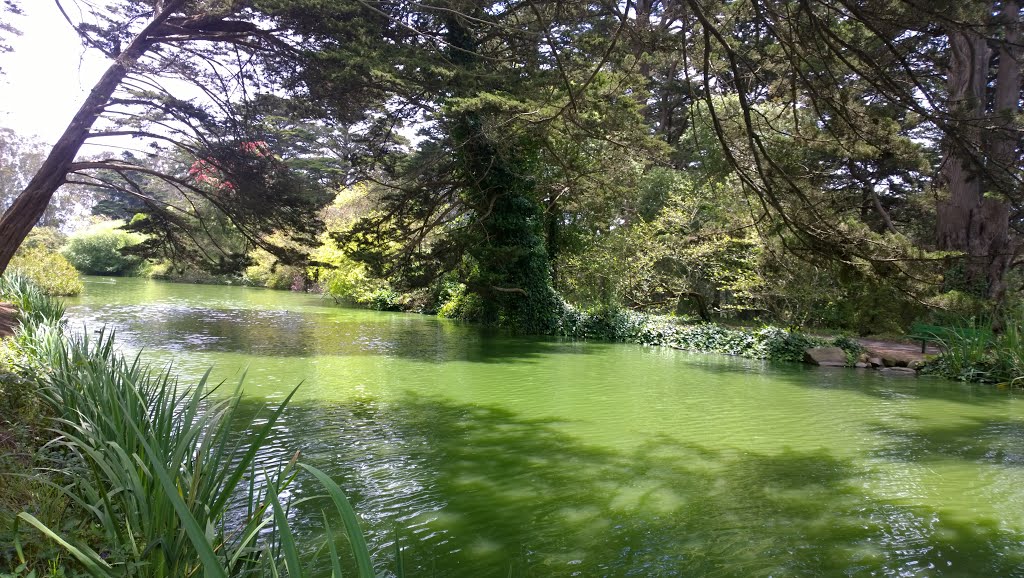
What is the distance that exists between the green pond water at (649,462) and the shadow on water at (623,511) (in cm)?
2

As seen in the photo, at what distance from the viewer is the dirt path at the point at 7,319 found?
23.1ft

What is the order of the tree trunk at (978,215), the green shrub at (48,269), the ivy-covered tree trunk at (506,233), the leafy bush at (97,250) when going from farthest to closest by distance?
the leafy bush at (97,250) → the green shrub at (48,269) → the ivy-covered tree trunk at (506,233) → the tree trunk at (978,215)

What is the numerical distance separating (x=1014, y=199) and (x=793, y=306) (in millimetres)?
11567

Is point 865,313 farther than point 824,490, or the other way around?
point 865,313

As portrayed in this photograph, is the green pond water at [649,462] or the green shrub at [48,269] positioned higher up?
the green shrub at [48,269]

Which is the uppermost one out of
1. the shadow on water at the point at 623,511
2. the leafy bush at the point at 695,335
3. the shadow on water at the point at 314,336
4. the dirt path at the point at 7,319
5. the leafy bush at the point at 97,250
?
the leafy bush at the point at 97,250

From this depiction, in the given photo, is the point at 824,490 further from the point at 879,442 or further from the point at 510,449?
the point at 510,449

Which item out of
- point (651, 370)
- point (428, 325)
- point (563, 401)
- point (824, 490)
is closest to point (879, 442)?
point (824, 490)

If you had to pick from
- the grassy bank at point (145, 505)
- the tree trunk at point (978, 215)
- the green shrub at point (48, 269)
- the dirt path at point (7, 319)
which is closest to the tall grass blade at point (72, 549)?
the grassy bank at point (145, 505)

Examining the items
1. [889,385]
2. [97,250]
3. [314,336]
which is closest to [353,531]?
[889,385]

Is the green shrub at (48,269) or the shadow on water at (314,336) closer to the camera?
the shadow on water at (314,336)

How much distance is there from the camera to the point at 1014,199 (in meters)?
3.16

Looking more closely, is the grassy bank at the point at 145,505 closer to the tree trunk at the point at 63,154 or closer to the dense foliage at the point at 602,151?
the dense foliage at the point at 602,151

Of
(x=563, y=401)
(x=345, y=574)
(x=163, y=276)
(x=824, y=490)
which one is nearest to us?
(x=345, y=574)
